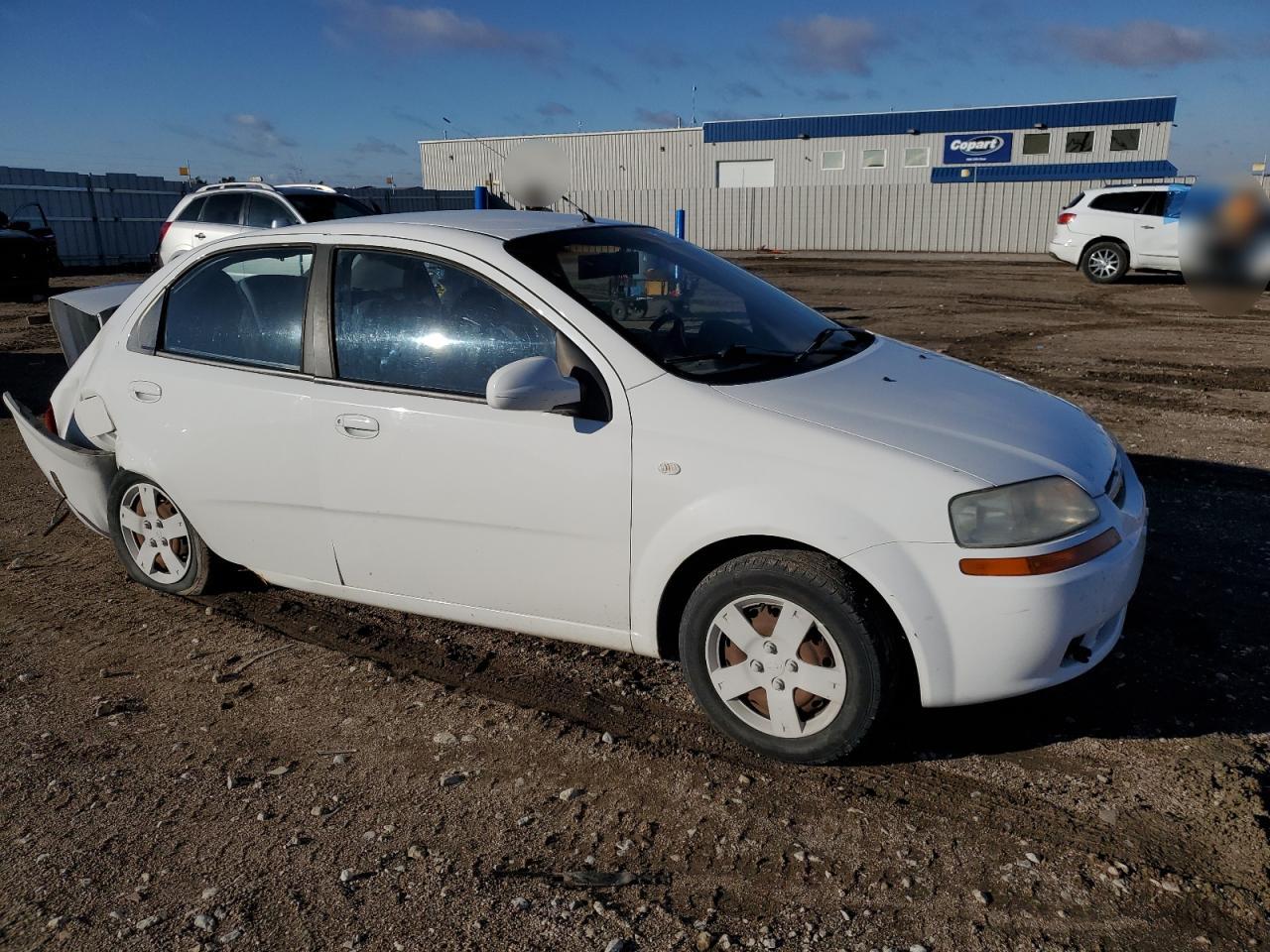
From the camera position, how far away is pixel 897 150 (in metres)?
38.7

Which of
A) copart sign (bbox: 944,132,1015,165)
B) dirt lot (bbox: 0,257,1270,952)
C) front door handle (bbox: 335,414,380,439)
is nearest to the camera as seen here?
dirt lot (bbox: 0,257,1270,952)

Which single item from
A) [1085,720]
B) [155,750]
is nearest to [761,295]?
[1085,720]

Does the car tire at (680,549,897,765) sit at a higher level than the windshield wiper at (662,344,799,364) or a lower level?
lower

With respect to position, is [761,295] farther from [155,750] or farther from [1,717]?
[1,717]

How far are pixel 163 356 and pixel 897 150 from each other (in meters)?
38.6

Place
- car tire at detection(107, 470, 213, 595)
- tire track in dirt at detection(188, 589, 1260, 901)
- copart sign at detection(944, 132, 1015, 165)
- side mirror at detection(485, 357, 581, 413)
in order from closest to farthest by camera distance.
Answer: tire track in dirt at detection(188, 589, 1260, 901) < side mirror at detection(485, 357, 581, 413) < car tire at detection(107, 470, 213, 595) < copart sign at detection(944, 132, 1015, 165)

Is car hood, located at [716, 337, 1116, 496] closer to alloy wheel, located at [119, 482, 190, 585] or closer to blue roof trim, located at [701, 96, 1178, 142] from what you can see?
alloy wheel, located at [119, 482, 190, 585]

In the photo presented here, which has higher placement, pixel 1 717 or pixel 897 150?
pixel 897 150

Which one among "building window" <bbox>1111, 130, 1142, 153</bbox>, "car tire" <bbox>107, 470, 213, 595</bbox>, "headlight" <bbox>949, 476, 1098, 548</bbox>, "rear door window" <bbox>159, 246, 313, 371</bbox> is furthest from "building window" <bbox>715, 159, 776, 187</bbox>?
"headlight" <bbox>949, 476, 1098, 548</bbox>

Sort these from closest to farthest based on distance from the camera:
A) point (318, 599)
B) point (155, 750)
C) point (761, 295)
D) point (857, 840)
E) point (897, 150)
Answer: point (857, 840) → point (155, 750) → point (761, 295) → point (318, 599) → point (897, 150)

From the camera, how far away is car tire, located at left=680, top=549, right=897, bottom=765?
9.53 feet

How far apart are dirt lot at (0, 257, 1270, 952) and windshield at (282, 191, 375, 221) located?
397 inches

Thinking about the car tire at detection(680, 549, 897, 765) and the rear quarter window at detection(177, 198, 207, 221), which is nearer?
the car tire at detection(680, 549, 897, 765)

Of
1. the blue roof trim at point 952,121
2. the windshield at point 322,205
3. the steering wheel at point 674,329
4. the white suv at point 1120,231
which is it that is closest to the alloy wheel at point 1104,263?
the white suv at point 1120,231
